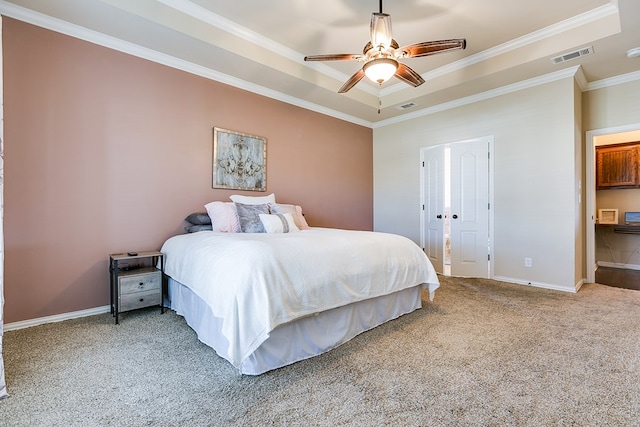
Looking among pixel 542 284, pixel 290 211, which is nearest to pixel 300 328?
pixel 290 211

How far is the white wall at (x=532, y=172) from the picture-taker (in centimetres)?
365

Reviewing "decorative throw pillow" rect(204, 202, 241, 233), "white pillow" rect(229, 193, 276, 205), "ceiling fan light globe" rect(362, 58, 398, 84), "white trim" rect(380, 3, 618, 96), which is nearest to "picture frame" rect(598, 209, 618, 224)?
"white trim" rect(380, 3, 618, 96)

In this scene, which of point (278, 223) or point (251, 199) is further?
point (251, 199)

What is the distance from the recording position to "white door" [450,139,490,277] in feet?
14.3

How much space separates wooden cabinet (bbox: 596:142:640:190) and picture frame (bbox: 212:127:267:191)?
20.3ft

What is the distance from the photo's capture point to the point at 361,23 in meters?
3.15

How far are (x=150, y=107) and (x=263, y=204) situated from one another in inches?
62.5

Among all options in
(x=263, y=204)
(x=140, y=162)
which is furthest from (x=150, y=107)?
(x=263, y=204)

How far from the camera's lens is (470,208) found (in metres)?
4.48

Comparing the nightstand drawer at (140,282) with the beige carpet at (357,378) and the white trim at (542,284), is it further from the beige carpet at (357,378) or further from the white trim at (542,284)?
the white trim at (542,284)

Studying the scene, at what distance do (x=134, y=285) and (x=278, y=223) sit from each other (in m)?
1.42

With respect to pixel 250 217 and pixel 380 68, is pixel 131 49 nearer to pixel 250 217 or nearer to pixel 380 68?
pixel 250 217

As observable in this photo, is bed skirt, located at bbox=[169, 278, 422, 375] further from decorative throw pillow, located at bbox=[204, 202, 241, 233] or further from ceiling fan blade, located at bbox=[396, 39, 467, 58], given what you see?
ceiling fan blade, located at bbox=[396, 39, 467, 58]

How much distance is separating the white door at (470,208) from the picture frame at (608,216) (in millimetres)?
3044
